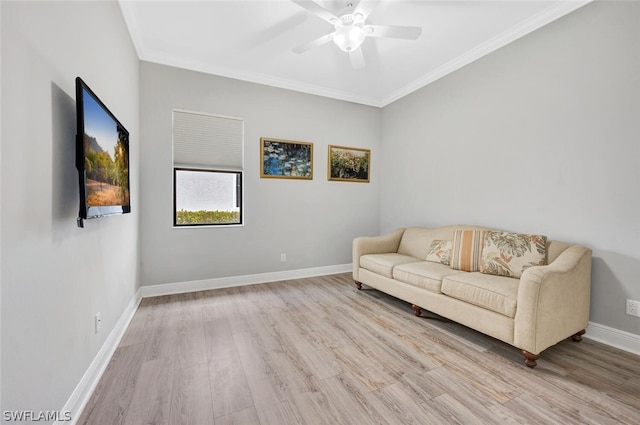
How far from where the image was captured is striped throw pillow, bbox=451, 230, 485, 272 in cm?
286

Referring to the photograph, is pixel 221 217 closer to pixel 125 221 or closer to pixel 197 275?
pixel 197 275

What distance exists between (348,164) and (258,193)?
165 centimetres

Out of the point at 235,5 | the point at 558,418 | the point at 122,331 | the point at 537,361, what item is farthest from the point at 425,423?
the point at 235,5

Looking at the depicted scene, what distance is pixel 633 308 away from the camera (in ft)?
7.32

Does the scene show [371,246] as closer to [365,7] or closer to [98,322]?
[365,7]

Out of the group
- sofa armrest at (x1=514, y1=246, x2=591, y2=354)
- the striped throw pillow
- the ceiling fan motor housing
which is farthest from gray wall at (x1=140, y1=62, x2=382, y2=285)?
sofa armrest at (x1=514, y1=246, x2=591, y2=354)

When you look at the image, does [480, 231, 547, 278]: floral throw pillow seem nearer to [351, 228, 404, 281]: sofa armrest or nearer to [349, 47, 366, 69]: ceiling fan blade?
[351, 228, 404, 281]: sofa armrest

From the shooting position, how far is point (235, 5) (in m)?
2.55

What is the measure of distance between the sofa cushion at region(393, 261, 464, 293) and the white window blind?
2582mm

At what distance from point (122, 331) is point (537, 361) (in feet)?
11.4

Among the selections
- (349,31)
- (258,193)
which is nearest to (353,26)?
(349,31)

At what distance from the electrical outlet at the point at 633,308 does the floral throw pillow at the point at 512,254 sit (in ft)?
2.04

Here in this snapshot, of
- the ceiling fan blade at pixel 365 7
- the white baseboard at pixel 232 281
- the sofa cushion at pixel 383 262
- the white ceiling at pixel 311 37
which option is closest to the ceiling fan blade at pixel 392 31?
the ceiling fan blade at pixel 365 7

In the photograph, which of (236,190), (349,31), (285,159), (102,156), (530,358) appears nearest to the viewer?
(102,156)
